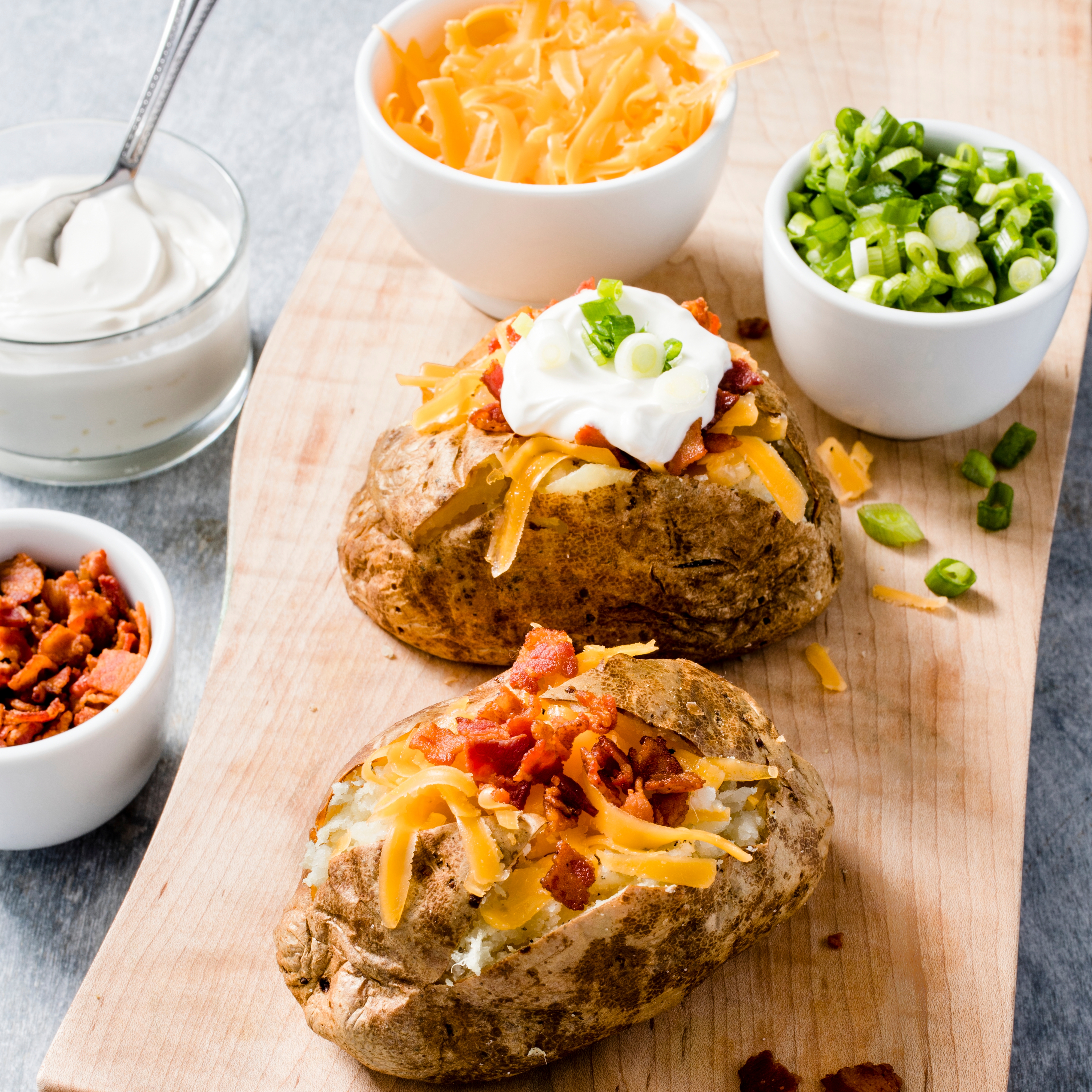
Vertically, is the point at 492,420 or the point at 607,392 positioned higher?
the point at 607,392

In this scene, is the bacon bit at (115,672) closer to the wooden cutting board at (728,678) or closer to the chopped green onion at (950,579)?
the wooden cutting board at (728,678)

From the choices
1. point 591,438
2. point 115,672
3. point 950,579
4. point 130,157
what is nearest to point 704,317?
point 591,438

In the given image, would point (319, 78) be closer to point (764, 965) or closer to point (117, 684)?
point (117, 684)

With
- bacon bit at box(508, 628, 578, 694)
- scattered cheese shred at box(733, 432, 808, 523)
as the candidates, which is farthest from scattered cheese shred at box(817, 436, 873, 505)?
bacon bit at box(508, 628, 578, 694)

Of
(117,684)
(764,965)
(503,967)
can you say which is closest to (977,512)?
(764,965)

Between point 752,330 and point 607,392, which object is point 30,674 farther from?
point 752,330

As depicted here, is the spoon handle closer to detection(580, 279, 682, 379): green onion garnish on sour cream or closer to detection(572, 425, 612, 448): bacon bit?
detection(580, 279, 682, 379): green onion garnish on sour cream
